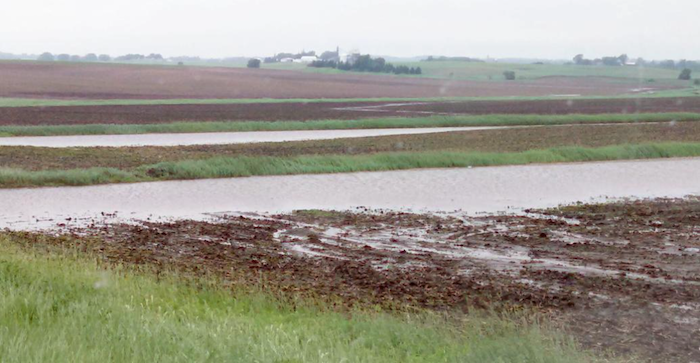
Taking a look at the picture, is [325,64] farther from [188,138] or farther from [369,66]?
[188,138]

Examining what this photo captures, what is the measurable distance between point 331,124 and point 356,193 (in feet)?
85.9

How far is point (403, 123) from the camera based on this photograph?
52.6 metres

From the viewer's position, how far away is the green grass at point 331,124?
44.1 m

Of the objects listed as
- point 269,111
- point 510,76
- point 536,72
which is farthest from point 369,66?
point 269,111

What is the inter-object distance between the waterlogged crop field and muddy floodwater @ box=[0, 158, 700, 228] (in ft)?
0.42

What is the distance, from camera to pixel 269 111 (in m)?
62.6

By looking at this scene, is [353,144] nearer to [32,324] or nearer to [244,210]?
[244,210]

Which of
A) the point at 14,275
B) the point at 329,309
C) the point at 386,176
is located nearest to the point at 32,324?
the point at 14,275

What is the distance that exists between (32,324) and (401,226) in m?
11.6

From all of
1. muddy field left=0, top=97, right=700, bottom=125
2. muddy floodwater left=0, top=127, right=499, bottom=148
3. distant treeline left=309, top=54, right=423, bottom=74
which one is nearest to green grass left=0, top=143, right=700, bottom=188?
muddy floodwater left=0, top=127, right=499, bottom=148

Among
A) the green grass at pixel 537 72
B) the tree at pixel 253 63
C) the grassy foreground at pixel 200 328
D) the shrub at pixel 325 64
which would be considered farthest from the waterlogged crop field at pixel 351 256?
the tree at pixel 253 63

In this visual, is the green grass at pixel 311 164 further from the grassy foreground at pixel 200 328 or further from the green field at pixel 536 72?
the green field at pixel 536 72

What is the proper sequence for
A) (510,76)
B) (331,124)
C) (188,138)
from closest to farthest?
(188,138), (331,124), (510,76)

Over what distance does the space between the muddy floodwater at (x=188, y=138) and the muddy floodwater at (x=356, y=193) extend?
12.1 meters
